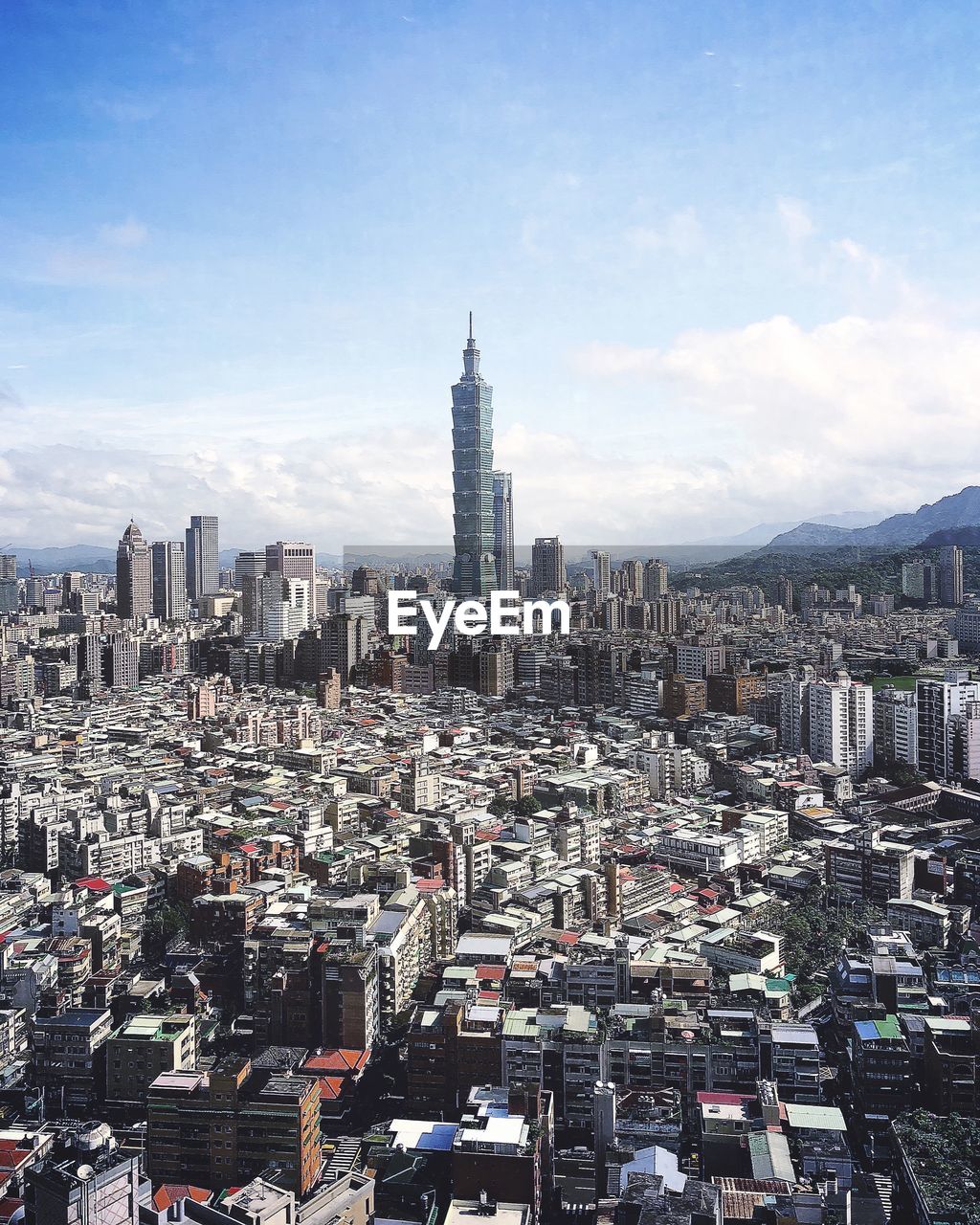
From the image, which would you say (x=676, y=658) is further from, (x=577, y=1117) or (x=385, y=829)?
(x=577, y=1117)

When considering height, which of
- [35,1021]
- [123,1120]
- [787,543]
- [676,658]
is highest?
[787,543]

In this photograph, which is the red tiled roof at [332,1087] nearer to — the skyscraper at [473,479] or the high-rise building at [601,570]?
the skyscraper at [473,479]

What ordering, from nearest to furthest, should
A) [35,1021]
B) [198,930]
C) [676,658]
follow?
[35,1021]
[198,930]
[676,658]

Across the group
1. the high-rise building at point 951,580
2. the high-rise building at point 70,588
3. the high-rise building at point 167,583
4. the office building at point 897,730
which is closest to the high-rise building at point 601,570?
the high-rise building at point 951,580

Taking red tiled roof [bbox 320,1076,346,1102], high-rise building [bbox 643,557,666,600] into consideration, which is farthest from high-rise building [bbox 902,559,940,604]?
red tiled roof [bbox 320,1076,346,1102]

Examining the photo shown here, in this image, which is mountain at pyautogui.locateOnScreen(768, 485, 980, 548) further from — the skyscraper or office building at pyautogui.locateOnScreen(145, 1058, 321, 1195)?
office building at pyautogui.locateOnScreen(145, 1058, 321, 1195)

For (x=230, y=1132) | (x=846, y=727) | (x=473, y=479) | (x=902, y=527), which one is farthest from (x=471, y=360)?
(x=902, y=527)

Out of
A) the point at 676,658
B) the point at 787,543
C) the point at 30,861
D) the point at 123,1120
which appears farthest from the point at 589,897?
the point at 787,543
